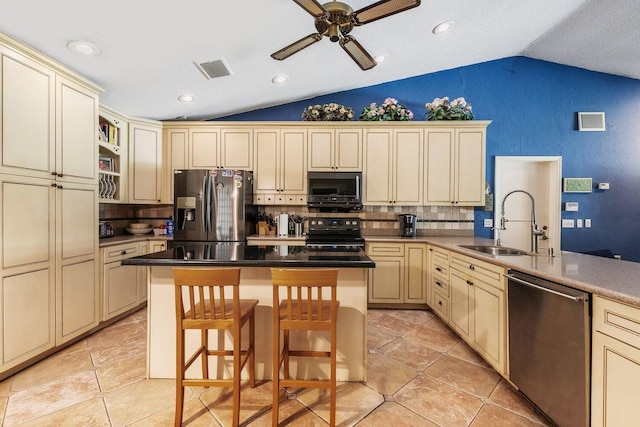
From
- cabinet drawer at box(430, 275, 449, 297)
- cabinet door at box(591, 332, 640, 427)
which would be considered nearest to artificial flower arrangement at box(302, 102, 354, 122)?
cabinet drawer at box(430, 275, 449, 297)

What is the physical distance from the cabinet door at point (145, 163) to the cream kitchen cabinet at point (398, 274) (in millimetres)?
2977

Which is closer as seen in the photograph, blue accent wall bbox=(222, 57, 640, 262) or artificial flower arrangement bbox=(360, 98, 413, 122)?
artificial flower arrangement bbox=(360, 98, 413, 122)

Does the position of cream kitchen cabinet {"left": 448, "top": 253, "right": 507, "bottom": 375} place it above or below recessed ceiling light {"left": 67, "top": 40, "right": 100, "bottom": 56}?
below

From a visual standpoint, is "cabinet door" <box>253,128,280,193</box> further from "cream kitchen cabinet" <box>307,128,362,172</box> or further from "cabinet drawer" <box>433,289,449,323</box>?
"cabinet drawer" <box>433,289,449,323</box>

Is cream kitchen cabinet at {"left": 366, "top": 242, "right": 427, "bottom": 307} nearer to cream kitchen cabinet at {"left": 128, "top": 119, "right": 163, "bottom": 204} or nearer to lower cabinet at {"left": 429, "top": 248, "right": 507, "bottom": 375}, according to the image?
lower cabinet at {"left": 429, "top": 248, "right": 507, "bottom": 375}

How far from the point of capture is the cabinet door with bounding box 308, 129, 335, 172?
12.1ft

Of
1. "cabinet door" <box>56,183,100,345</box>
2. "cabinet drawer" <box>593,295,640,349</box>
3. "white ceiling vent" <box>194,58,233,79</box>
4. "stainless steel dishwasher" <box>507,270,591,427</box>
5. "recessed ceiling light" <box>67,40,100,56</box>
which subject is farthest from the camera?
"white ceiling vent" <box>194,58,233,79</box>

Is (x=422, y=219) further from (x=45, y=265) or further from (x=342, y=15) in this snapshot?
(x=45, y=265)

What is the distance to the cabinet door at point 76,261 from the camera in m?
2.37

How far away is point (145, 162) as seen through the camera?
3664mm

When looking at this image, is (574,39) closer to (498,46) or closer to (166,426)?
A: (498,46)

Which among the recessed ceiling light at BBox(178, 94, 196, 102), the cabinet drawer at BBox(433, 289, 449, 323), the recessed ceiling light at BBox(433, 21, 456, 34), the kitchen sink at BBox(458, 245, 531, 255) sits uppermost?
the recessed ceiling light at BBox(433, 21, 456, 34)

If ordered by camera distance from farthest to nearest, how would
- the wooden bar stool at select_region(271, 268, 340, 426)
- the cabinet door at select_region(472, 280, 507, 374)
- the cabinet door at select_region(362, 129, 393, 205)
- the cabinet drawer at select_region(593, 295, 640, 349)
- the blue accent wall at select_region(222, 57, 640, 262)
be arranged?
the blue accent wall at select_region(222, 57, 640, 262), the cabinet door at select_region(362, 129, 393, 205), the cabinet door at select_region(472, 280, 507, 374), the wooden bar stool at select_region(271, 268, 340, 426), the cabinet drawer at select_region(593, 295, 640, 349)

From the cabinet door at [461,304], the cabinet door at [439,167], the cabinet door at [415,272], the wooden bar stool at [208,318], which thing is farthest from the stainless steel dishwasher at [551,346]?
the cabinet door at [439,167]
